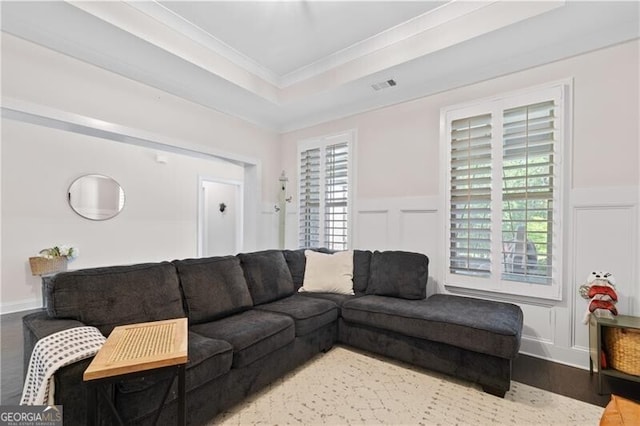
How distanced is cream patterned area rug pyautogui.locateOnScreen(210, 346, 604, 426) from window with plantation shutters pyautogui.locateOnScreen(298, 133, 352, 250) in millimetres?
1814

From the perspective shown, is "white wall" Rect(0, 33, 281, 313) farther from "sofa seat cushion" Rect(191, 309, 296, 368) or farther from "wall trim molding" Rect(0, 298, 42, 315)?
"sofa seat cushion" Rect(191, 309, 296, 368)

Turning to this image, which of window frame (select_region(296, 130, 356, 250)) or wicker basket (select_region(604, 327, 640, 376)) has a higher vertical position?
window frame (select_region(296, 130, 356, 250))

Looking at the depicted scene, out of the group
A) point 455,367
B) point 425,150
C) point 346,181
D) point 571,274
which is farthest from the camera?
point 346,181

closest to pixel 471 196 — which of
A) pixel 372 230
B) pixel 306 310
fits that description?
pixel 372 230

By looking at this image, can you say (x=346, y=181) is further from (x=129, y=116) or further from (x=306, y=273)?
(x=129, y=116)

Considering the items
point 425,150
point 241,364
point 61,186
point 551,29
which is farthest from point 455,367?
point 61,186

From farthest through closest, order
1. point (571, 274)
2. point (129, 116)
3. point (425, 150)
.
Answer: point (425, 150), point (129, 116), point (571, 274)

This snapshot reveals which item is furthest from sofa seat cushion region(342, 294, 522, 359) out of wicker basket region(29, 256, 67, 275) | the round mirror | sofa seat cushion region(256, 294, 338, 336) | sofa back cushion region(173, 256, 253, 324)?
the round mirror

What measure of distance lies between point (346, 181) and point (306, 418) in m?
2.66

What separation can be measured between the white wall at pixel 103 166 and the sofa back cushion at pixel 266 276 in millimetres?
1368

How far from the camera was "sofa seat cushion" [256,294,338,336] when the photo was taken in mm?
2415

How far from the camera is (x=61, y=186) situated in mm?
4301

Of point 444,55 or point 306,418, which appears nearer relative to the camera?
point 306,418

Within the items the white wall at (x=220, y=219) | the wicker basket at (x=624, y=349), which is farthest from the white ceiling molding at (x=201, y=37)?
the wicker basket at (x=624, y=349)
